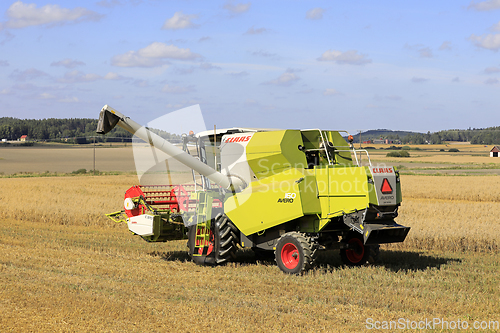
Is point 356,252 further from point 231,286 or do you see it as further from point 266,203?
point 231,286

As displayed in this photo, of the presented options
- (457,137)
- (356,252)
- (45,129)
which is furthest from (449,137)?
(356,252)

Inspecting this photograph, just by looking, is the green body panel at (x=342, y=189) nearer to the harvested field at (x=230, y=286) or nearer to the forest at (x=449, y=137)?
the harvested field at (x=230, y=286)

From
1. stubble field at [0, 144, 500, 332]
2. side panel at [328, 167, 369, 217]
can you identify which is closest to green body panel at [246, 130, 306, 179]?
side panel at [328, 167, 369, 217]

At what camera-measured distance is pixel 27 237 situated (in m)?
14.5

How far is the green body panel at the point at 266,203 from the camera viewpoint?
10102mm

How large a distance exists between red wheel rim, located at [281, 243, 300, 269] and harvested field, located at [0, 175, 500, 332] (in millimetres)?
344

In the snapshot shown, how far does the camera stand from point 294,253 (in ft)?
33.6

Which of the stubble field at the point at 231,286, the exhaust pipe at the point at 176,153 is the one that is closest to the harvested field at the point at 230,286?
the stubble field at the point at 231,286

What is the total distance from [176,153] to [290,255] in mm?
3377

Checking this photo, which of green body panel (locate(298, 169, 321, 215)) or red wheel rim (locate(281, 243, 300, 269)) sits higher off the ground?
green body panel (locate(298, 169, 321, 215))

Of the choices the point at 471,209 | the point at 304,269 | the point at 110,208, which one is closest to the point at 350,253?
the point at 304,269

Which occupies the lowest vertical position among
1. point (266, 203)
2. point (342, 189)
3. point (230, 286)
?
point (230, 286)

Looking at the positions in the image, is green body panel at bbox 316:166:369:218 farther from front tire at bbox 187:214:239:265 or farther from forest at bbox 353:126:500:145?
forest at bbox 353:126:500:145

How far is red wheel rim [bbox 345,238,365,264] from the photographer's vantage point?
11.4 m
